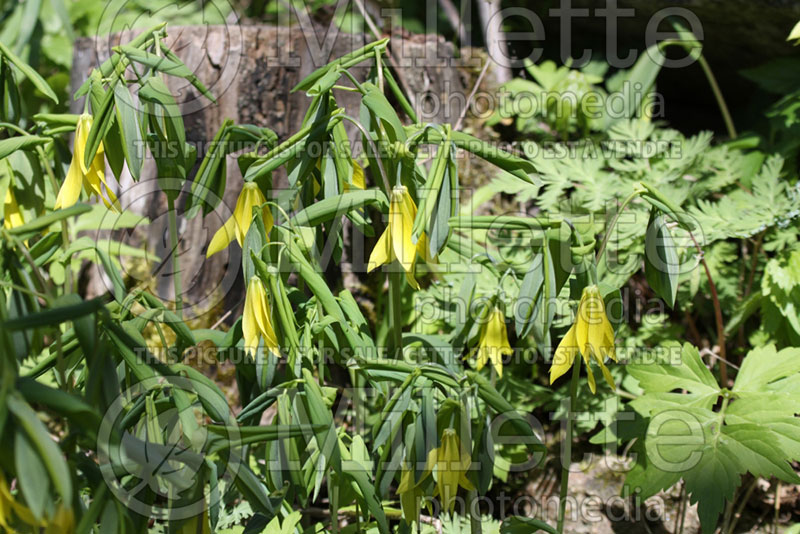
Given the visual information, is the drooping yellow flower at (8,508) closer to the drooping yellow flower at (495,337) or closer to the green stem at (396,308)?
the green stem at (396,308)

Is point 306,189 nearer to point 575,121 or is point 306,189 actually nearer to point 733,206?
point 733,206

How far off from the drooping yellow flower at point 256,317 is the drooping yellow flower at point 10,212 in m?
0.66

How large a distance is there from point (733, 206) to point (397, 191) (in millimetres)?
1276

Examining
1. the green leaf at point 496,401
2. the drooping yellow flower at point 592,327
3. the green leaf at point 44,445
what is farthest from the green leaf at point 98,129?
the drooping yellow flower at point 592,327

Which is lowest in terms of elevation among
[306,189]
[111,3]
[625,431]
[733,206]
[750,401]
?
[625,431]

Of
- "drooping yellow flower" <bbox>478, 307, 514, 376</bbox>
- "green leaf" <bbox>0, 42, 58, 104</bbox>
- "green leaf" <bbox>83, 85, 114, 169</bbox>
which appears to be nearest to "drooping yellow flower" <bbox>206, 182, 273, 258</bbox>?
→ "green leaf" <bbox>83, 85, 114, 169</bbox>

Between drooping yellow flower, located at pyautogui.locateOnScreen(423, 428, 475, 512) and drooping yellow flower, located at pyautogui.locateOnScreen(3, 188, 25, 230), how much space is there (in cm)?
106

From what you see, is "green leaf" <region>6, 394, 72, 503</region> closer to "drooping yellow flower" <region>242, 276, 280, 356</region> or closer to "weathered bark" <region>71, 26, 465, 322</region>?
"drooping yellow flower" <region>242, 276, 280, 356</region>

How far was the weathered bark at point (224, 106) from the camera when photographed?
2.30 meters

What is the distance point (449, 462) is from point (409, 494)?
120 mm

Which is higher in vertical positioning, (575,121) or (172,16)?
(172,16)

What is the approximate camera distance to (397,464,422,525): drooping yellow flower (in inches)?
55.1

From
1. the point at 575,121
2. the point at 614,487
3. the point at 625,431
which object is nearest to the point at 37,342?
the point at 625,431

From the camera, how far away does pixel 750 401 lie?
1628 millimetres
